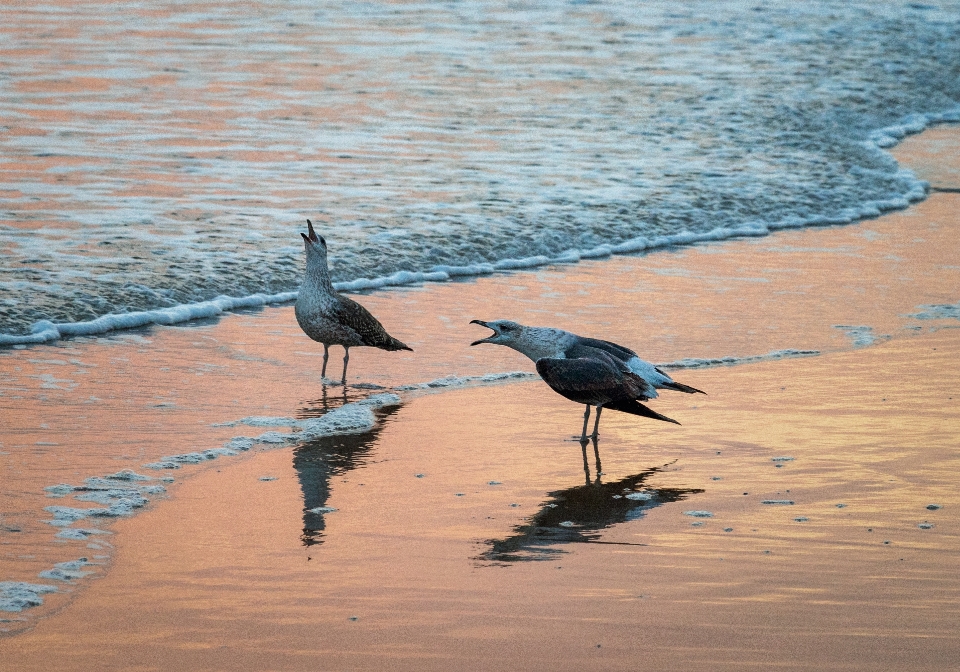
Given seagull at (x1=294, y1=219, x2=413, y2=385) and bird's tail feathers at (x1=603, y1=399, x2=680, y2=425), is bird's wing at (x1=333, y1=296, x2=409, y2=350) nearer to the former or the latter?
seagull at (x1=294, y1=219, x2=413, y2=385)

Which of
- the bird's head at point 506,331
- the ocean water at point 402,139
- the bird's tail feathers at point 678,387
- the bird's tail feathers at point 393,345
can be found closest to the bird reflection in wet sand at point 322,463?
the bird's head at point 506,331

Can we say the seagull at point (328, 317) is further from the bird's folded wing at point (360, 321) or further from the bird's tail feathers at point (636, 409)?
the bird's tail feathers at point (636, 409)

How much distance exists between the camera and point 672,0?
116ft

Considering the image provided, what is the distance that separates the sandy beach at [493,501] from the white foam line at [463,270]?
0.73ft

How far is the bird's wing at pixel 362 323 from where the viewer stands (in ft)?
29.0

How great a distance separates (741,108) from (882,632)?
17630 millimetres

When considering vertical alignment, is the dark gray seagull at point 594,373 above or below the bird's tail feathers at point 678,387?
above

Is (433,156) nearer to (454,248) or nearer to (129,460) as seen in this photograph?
(454,248)

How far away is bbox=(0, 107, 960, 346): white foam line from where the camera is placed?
956cm

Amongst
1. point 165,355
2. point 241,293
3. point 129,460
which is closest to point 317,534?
point 129,460

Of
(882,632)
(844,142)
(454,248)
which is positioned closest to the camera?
(882,632)

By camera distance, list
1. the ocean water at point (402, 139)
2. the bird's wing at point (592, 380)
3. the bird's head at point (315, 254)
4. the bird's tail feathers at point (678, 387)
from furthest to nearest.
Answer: the ocean water at point (402, 139) < the bird's head at point (315, 254) < the bird's tail feathers at point (678, 387) < the bird's wing at point (592, 380)

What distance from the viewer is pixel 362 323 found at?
895 centimetres

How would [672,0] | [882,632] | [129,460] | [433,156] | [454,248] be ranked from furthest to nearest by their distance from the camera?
[672,0]
[433,156]
[454,248]
[129,460]
[882,632]
